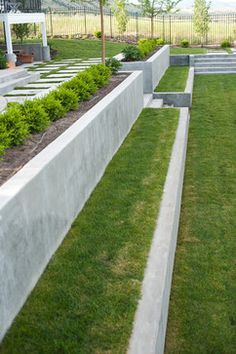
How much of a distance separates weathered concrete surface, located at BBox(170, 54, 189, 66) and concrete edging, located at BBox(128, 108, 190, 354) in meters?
16.4

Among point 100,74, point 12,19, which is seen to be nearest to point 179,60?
point 12,19

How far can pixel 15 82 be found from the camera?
13.7 metres

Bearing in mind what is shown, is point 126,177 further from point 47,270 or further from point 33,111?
point 47,270

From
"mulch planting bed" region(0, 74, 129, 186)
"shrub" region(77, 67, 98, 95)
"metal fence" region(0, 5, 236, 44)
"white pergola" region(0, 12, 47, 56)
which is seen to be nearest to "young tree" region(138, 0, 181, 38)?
"white pergola" region(0, 12, 47, 56)

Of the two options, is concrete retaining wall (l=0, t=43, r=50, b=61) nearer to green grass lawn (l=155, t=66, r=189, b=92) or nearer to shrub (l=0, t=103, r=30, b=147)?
green grass lawn (l=155, t=66, r=189, b=92)

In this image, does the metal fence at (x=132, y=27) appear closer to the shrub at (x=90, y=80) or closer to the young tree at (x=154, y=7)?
the young tree at (x=154, y=7)

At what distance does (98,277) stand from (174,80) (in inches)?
533

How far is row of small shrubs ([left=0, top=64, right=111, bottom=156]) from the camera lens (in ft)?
18.6

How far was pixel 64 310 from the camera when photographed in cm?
379

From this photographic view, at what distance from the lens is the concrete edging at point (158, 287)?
3457 millimetres

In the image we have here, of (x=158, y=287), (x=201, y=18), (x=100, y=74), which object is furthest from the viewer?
(x=201, y=18)

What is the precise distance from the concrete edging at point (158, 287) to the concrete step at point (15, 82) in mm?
7581

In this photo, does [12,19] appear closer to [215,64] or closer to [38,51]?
[38,51]

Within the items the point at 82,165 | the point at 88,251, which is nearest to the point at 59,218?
the point at 88,251
